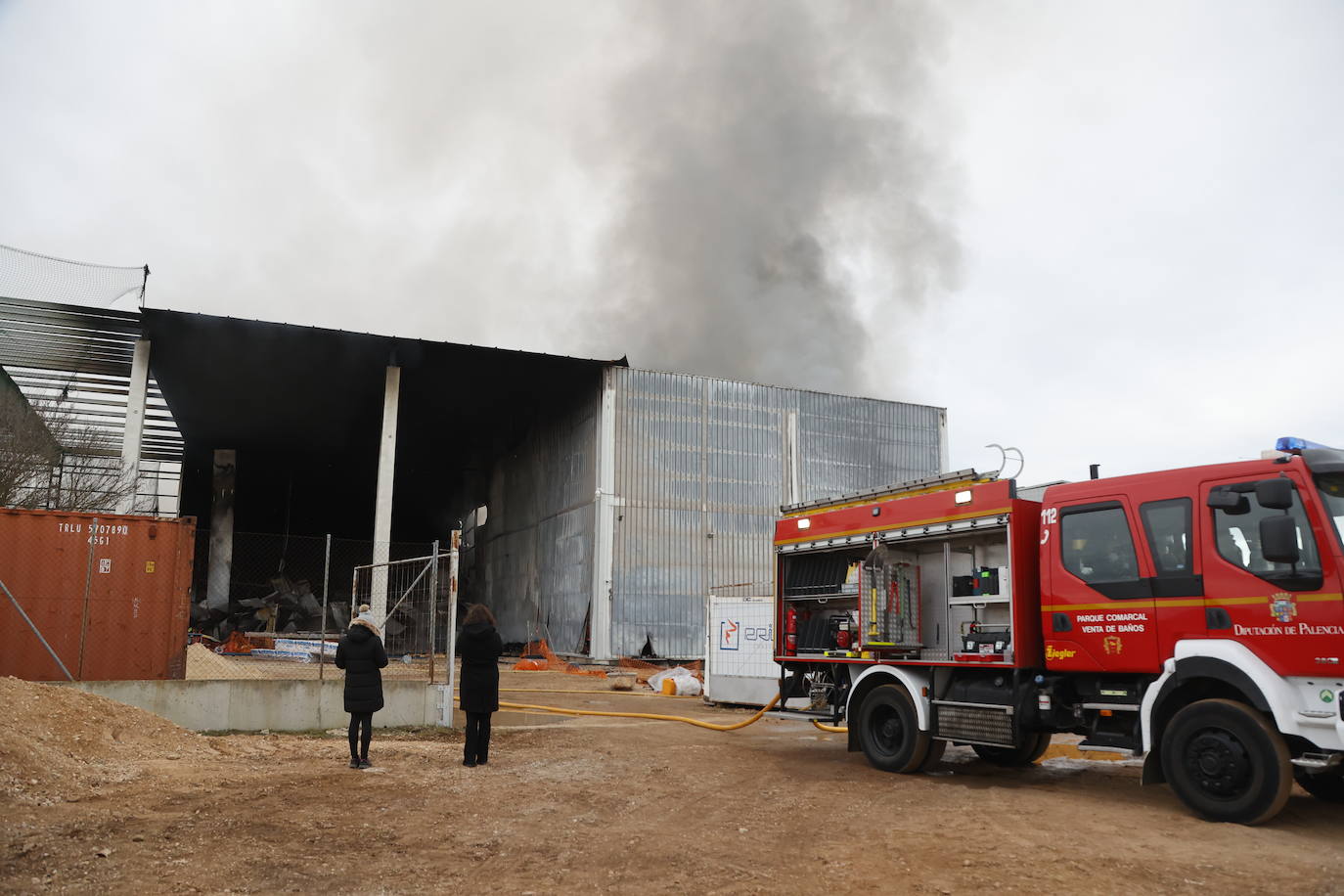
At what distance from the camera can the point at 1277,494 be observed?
748 centimetres

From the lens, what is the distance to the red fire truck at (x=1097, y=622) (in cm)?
735

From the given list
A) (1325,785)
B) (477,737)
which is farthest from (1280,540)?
(477,737)

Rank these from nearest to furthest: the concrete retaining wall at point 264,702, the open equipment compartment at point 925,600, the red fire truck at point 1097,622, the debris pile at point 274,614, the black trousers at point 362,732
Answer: the red fire truck at point 1097,622 → the black trousers at point 362,732 → the open equipment compartment at point 925,600 → the concrete retaining wall at point 264,702 → the debris pile at point 274,614

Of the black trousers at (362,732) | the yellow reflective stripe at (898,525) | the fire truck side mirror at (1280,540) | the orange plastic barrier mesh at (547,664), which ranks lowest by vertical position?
the orange plastic barrier mesh at (547,664)

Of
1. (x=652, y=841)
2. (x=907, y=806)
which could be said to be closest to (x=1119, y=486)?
(x=907, y=806)

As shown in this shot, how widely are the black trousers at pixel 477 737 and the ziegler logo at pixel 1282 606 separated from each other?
719cm

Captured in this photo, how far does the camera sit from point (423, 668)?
18531mm

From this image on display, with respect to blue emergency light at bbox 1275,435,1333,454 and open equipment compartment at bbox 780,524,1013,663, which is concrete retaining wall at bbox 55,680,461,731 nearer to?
open equipment compartment at bbox 780,524,1013,663

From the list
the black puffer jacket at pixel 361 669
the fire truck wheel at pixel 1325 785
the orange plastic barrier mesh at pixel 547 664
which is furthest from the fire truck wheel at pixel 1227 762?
the orange plastic barrier mesh at pixel 547 664

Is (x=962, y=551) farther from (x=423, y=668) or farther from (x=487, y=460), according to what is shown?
(x=487, y=460)

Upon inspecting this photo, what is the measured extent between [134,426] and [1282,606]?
24.8 m

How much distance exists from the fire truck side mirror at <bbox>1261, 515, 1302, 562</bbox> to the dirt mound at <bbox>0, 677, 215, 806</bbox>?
9.13 meters

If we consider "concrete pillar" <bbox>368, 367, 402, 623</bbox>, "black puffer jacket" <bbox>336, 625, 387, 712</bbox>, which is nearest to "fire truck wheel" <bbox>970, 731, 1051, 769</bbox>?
"black puffer jacket" <bbox>336, 625, 387, 712</bbox>

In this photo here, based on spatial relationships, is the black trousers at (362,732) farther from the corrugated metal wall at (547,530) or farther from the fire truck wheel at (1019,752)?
the corrugated metal wall at (547,530)
